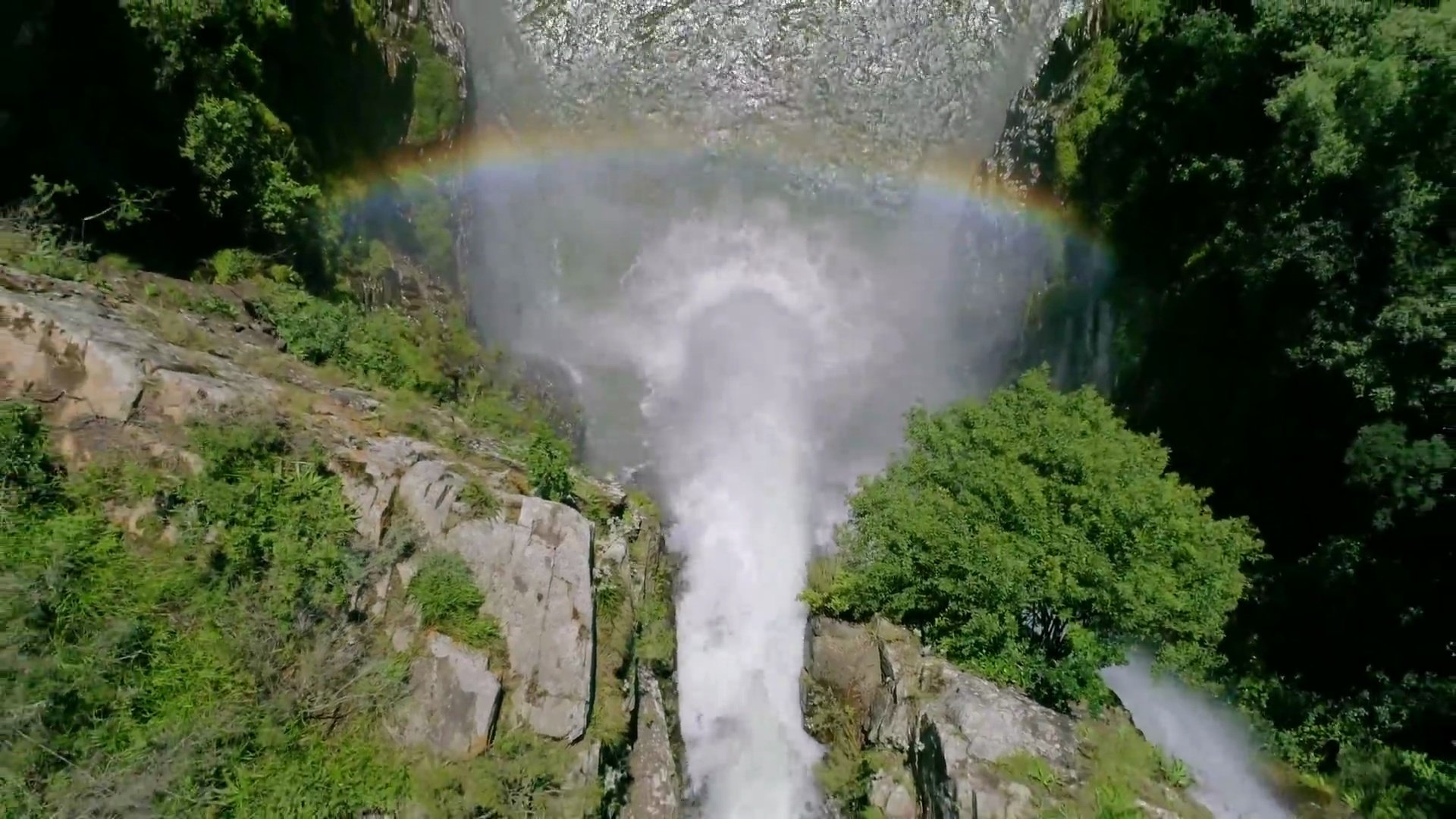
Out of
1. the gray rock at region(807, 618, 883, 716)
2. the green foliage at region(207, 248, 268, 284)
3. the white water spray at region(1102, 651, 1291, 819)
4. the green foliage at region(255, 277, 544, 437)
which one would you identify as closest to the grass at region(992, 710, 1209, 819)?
the white water spray at region(1102, 651, 1291, 819)

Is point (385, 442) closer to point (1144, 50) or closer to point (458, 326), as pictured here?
point (458, 326)

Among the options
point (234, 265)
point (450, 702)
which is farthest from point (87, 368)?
point (450, 702)

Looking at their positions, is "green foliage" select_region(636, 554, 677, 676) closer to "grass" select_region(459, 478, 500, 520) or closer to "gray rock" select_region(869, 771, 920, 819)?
"grass" select_region(459, 478, 500, 520)

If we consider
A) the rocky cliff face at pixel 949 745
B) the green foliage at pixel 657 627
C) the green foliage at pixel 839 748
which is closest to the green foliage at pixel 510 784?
the green foliage at pixel 657 627

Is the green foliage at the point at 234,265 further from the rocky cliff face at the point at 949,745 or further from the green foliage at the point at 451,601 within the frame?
the rocky cliff face at the point at 949,745

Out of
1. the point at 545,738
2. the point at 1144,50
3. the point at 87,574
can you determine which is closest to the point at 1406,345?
the point at 1144,50
